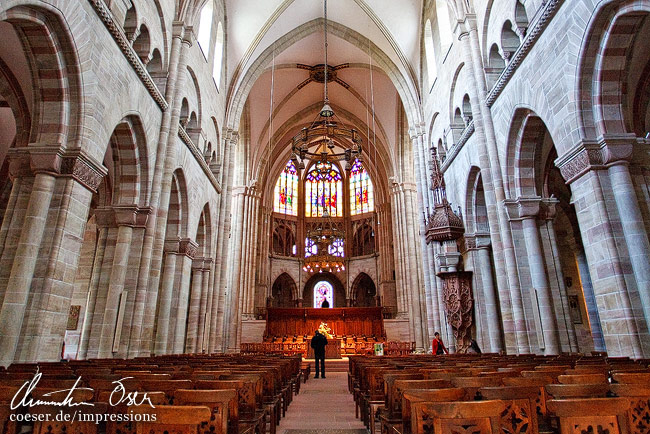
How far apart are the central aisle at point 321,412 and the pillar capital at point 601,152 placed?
610 cm

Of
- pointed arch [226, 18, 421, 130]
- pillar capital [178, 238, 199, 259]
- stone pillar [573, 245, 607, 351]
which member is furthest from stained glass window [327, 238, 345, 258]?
pillar capital [178, 238, 199, 259]

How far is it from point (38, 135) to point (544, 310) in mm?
11539

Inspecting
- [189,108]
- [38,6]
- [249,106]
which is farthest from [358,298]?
[38,6]

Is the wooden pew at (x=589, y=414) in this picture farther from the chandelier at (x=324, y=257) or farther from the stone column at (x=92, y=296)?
the chandelier at (x=324, y=257)

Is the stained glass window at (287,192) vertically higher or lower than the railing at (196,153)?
higher

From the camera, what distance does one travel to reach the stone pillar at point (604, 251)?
250 inches

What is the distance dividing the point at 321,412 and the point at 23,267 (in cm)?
567

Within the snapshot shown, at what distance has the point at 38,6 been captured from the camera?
6547mm

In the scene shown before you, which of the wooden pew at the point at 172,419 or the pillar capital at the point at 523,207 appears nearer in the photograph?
the wooden pew at the point at 172,419

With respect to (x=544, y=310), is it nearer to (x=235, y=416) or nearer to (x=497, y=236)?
(x=497, y=236)

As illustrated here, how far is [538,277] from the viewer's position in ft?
31.4

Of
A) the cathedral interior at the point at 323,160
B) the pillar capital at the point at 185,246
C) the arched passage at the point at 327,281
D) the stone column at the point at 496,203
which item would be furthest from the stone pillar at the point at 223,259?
the arched passage at the point at 327,281

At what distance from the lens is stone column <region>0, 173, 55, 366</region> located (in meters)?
6.19

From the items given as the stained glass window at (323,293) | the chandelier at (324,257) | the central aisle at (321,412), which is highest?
the chandelier at (324,257)
